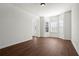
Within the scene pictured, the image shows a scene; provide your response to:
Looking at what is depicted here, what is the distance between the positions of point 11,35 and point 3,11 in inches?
40.0

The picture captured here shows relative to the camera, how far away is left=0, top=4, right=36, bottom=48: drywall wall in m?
3.42

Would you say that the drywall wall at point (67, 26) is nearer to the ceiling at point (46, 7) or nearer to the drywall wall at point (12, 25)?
the ceiling at point (46, 7)

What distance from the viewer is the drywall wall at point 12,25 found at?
342 centimetres

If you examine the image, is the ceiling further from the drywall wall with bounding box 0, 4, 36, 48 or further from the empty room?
the drywall wall with bounding box 0, 4, 36, 48

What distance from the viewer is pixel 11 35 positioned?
379cm

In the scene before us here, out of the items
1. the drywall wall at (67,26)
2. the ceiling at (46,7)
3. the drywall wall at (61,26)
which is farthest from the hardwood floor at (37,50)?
the drywall wall at (67,26)

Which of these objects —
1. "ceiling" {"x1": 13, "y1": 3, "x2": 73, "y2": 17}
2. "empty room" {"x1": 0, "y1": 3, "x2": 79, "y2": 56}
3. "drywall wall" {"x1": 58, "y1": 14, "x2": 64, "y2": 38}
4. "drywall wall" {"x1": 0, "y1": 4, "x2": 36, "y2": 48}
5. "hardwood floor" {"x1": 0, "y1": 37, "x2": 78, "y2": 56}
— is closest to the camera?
"hardwood floor" {"x1": 0, "y1": 37, "x2": 78, "y2": 56}

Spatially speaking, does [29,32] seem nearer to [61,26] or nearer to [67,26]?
[61,26]

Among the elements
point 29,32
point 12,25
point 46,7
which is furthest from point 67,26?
point 12,25

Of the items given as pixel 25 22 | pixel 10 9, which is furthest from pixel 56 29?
pixel 10 9

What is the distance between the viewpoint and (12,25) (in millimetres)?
3871

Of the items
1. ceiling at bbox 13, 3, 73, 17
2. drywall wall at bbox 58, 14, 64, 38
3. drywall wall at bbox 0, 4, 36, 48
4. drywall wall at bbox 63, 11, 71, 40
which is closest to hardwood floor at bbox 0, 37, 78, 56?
drywall wall at bbox 0, 4, 36, 48

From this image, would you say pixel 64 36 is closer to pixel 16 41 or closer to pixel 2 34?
pixel 16 41

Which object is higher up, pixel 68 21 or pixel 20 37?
pixel 68 21
